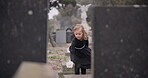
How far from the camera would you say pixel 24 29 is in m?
2.57

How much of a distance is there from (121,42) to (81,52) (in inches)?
159

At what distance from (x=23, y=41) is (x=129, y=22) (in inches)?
35.2

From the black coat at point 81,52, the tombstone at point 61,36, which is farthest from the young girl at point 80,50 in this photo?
the tombstone at point 61,36

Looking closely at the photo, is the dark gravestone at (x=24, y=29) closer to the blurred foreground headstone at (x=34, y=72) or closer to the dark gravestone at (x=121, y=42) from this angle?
the dark gravestone at (x=121, y=42)

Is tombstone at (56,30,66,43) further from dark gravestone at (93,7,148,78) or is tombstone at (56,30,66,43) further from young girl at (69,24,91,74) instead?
dark gravestone at (93,7,148,78)

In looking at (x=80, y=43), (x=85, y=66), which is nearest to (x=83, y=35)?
(x=80, y=43)

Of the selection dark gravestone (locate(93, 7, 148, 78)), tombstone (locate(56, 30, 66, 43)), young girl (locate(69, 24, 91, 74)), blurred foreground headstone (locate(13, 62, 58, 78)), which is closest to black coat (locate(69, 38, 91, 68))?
young girl (locate(69, 24, 91, 74))

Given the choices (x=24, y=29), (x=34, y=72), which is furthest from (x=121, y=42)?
(x=34, y=72)

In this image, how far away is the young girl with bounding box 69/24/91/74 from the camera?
6.45 m

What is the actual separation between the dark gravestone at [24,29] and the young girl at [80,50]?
12.5ft

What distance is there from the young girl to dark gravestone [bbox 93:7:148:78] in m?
3.74

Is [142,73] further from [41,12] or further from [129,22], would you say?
[41,12]

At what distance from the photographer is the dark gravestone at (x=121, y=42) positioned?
2590mm

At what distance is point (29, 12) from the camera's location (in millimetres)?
2557
